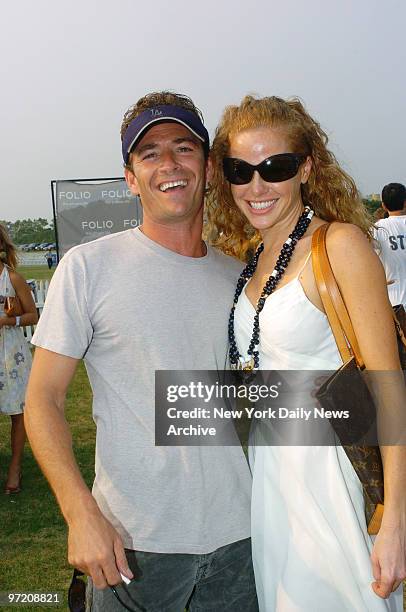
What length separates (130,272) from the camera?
2.14 meters

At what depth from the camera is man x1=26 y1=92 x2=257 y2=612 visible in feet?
6.60

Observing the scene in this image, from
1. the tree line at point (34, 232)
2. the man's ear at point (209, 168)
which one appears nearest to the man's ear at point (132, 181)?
the man's ear at point (209, 168)

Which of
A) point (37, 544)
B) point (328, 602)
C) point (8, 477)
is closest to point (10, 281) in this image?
point (8, 477)

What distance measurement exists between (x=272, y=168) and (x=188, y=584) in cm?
145

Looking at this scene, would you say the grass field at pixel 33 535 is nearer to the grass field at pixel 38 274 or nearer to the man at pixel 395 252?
the man at pixel 395 252

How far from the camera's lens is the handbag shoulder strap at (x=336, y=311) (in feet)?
6.42

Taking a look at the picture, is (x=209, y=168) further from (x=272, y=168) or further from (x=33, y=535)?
(x=33, y=535)

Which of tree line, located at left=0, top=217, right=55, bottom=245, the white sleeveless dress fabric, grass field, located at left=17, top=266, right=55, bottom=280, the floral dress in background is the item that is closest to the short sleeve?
the white sleeveless dress fabric

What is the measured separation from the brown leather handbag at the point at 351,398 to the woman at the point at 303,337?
1.1 inches

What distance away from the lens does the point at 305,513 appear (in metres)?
2.05

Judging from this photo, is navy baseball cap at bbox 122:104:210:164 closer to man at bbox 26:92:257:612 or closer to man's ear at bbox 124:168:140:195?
man's ear at bbox 124:168:140:195

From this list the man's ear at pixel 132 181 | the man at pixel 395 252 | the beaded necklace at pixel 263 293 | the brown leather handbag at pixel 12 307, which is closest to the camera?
the beaded necklace at pixel 263 293

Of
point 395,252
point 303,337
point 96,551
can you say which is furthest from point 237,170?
point 395,252

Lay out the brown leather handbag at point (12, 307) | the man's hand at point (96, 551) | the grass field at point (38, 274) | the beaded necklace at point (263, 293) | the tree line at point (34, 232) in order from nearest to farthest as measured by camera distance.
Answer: the man's hand at point (96, 551) < the beaded necklace at point (263, 293) < the brown leather handbag at point (12, 307) < the grass field at point (38, 274) < the tree line at point (34, 232)
